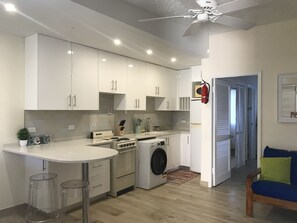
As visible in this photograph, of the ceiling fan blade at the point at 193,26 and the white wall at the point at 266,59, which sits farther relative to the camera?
the white wall at the point at 266,59

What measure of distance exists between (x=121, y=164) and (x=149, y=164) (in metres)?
0.55

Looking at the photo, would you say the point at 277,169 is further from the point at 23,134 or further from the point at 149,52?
the point at 23,134

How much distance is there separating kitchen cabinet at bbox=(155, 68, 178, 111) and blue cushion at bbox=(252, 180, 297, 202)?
295 cm

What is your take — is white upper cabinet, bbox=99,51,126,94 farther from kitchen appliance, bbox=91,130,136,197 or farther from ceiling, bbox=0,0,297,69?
kitchen appliance, bbox=91,130,136,197

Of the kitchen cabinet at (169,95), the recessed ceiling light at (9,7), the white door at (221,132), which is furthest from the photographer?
the kitchen cabinet at (169,95)

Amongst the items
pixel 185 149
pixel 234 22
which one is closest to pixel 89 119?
pixel 185 149

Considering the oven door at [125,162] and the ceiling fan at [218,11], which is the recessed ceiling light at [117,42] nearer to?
the ceiling fan at [218,11]

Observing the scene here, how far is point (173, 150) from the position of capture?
17.8 feet

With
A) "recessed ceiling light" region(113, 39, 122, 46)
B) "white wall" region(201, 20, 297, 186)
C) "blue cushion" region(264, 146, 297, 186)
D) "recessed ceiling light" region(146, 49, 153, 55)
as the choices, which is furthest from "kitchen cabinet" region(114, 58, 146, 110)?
"blue cushion" region(264, 146, 297, 186)

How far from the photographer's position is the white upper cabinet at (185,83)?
5.80m

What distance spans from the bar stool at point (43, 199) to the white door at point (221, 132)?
2760 millimetres

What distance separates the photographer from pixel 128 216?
3.27 metres

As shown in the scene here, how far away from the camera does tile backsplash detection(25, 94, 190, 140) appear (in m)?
3.70

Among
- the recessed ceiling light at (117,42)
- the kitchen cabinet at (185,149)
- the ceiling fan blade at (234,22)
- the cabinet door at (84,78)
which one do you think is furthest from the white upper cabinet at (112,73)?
the ceiling fan blade at (234,22)
